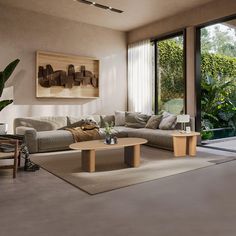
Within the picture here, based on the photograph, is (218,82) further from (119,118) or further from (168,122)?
(119,118)

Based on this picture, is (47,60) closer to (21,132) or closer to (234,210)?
(21,132)

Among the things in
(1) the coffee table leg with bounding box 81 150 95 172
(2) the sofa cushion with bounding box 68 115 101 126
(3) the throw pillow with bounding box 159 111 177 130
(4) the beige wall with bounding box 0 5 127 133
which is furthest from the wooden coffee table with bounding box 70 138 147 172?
(4) the beige wall with bounding box 0 5 127 133

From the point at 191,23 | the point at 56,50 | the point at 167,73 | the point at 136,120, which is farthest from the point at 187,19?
the point at 56,50

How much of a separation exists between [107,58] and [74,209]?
565cm

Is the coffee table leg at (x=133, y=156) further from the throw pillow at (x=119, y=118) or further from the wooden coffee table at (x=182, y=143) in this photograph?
the throw pillow at (x=119, y=118)

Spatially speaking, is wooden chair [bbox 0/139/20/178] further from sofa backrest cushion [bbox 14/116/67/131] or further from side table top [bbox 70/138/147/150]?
sofa backrest cushion [bbox 14/116/67/131]

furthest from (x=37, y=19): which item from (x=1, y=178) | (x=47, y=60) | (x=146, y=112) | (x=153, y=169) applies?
(x=153, y=169)

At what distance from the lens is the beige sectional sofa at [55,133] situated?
5.30 m

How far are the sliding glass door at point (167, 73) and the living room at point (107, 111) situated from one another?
1.06ft

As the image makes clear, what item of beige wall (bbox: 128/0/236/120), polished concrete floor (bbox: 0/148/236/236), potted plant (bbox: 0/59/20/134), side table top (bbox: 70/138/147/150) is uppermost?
beige wall (bbox: 128/0/236/120)

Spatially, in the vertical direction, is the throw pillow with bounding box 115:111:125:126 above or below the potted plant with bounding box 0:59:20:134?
below

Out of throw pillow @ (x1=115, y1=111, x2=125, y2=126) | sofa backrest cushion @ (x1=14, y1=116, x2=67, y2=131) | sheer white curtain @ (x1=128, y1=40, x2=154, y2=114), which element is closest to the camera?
sofa backrest cushion @ (x1=14, y1=116, x2=67, y2=131)

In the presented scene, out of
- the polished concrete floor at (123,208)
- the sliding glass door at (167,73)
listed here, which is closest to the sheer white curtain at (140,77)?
the sliding glass door at (167,73)

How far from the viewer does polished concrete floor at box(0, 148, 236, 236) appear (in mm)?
2152
